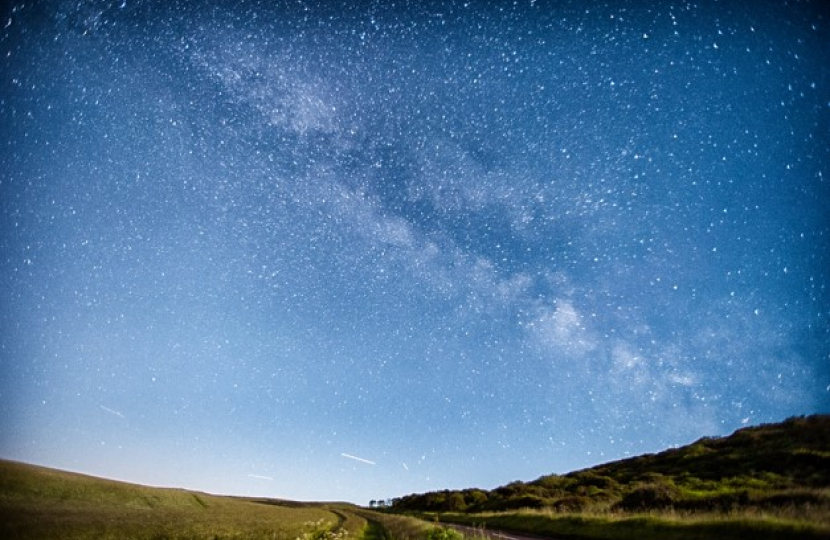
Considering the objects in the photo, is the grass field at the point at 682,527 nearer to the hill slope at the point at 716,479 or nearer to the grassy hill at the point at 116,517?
the hill slope at the point at 716,479

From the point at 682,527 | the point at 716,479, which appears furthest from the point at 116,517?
the point at 716,479

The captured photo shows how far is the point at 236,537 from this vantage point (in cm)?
2625

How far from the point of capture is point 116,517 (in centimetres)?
3700

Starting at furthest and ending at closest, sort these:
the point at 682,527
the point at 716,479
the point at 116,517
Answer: the point at 716,479, the point at 116,517, the point at 682,527

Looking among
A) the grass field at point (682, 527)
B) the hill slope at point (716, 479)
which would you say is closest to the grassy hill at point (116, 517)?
the grass field at point (682, 527)

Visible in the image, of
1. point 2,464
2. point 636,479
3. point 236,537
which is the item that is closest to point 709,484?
point 636,479

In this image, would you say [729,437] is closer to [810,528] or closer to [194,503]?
[810,528]

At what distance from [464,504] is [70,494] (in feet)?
179

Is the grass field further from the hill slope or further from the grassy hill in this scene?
the grassy hill

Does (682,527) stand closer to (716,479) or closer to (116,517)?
(716,479)

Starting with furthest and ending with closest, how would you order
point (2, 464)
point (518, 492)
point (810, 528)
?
point (2, 464) → point (518, 492) → point (810, 528)

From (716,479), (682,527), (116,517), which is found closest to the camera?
(682,527)

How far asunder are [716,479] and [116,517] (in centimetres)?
5275

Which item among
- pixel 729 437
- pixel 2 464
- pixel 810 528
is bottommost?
pixel 2 464
